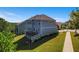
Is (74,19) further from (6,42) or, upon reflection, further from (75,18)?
(6,42)

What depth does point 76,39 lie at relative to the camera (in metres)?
2.61

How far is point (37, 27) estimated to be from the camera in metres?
2.64

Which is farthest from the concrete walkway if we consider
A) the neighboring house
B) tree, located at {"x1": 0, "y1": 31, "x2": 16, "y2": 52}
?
tree, located at {"x1": 0, "y1": 31, "x2": 16, "y2": 52}

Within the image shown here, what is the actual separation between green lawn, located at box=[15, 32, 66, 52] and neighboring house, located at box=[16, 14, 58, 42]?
74mm

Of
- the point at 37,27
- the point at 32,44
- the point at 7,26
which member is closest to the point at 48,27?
the point at 37,27

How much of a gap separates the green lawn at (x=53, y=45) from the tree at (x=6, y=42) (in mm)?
213

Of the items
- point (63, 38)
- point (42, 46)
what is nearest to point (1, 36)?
point (42, 46)

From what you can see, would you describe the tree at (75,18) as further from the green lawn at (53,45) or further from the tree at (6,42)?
the tree at (6,42)

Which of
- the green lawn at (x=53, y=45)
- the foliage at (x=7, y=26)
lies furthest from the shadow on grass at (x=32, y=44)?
the foliage at (x=7, y=26)

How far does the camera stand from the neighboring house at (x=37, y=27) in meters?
2.61

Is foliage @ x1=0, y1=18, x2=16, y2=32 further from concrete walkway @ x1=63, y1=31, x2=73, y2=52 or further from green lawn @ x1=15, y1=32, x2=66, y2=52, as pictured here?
concrete walkway @ x1=63, y1=31, x2=73, y2=52

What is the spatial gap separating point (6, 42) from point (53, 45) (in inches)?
18.2
